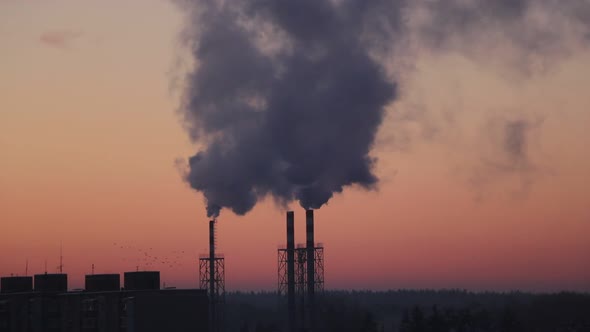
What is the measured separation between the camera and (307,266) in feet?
257

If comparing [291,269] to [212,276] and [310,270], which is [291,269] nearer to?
[310,270]

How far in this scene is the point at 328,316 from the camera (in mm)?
102938

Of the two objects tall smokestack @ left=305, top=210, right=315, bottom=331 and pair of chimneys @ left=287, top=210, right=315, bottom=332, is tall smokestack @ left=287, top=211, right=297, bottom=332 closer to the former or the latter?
pair of chimneys @ left=287, top=210, right=315, bottom=332

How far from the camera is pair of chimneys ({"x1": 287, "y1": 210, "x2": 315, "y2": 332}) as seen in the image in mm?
77375

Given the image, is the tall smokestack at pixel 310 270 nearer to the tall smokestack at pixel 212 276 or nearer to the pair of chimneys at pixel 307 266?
the pair of chimneys at pixel 307 266

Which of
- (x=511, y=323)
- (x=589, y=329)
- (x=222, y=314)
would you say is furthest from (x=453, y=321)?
(x=222, y=314)

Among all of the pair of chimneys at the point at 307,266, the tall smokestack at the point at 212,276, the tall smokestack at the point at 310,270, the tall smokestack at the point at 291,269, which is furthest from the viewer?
the tall smokestack at the point at 212,276

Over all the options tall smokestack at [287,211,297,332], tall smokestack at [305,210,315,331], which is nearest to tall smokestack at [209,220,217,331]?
tall smokestack at [287,211,297,332]

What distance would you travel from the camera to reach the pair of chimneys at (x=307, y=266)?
254 ft

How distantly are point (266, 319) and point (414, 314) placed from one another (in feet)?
170

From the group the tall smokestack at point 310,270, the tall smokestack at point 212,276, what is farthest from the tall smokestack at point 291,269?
the tall smokestack at point 212,276

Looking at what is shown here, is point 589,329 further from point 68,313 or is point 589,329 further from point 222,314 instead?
point 68,313

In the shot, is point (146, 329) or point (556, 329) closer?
point (146, 329)

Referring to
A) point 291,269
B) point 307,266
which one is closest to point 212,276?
point 291,269
